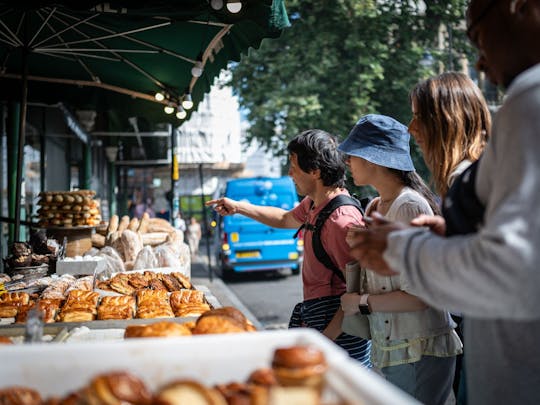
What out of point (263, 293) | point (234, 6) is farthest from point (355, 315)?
Answer: point (263, 293)

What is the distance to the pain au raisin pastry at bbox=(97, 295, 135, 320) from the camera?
304 centimetres

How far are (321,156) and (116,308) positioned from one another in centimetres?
154

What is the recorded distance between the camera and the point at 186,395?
3.90ft

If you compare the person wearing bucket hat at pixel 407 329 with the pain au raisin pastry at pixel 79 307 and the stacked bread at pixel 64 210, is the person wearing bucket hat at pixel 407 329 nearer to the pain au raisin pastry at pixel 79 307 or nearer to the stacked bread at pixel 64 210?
the pain au raisin pastry at pixel 79 307

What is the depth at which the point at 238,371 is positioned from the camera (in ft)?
4.39

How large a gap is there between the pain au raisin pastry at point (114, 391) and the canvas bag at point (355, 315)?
1659 mm

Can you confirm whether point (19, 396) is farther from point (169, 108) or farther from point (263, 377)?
point (169, 108)

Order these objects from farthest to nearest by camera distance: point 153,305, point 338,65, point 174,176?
point 338,65 → point 174,176 → point 153,305

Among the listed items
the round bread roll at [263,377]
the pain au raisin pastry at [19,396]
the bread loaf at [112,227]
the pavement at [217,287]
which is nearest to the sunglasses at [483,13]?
the round bread roll at [263,377]

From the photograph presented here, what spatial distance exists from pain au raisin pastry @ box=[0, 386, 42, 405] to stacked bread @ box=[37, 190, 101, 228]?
4706 millimetres

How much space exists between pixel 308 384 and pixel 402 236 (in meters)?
0.49

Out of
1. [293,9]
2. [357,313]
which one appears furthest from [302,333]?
[293,9]

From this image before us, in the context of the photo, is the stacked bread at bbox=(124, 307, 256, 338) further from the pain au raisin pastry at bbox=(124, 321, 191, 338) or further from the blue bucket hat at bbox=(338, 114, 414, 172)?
the blue bucket hat at bbox=(338, 114, 414, 172)

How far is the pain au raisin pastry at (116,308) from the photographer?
3037 millimetres
